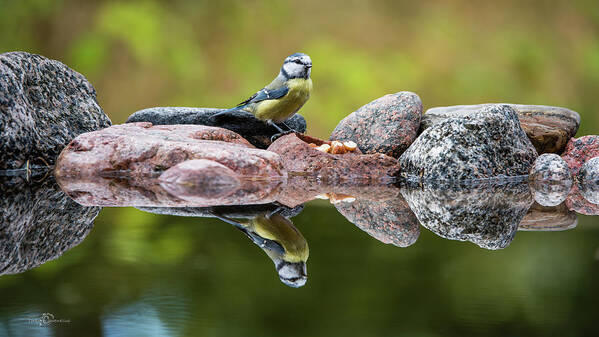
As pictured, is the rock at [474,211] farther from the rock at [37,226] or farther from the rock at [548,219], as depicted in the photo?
the rock at [37,226]

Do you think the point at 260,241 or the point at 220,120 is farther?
the point at 220,120

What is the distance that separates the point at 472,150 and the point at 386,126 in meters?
0.89

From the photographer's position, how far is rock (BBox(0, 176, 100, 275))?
6.68 ft

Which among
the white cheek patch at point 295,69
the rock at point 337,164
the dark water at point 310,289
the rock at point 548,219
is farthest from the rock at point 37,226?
the white cheek patch at point 295,69

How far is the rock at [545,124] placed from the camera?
513cm

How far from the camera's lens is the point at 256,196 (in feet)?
11.3

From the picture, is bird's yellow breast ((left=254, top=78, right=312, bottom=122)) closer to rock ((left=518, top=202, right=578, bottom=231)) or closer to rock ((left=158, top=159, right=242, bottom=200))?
rock ((left=158, top=159, right=242, bottom=200))

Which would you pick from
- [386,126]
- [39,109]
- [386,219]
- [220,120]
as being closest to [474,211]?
[386,219]

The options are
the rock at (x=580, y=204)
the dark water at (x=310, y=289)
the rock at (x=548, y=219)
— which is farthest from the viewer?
the rock at (x=580, y=204)

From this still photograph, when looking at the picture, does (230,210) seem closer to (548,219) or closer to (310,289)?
(310,289)

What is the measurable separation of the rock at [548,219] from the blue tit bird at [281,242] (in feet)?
3.18

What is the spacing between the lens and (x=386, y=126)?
514cm

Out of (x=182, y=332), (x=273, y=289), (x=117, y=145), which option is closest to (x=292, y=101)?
(x=117, y=145)

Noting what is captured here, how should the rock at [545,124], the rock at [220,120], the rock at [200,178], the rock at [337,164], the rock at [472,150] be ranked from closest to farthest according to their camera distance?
the rock at [200,178], the rock at [472,150], the rock at [337,164], the rock at [545,124], the rock at [220,120]
